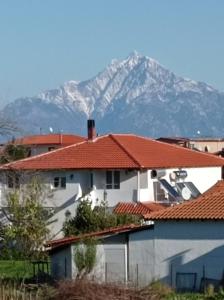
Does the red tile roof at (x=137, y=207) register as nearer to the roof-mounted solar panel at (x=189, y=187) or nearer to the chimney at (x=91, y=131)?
the roof-mounted solar panel at (x=189, y=187)

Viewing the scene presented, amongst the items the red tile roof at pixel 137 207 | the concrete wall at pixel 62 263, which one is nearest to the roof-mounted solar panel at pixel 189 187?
the red tile roof at pixel 137 207

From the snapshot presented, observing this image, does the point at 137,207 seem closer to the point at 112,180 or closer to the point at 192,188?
the point at 112,180

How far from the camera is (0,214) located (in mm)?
52531

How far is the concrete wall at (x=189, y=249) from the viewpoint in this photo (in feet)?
108

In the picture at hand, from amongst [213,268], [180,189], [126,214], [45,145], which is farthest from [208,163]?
[213,268]

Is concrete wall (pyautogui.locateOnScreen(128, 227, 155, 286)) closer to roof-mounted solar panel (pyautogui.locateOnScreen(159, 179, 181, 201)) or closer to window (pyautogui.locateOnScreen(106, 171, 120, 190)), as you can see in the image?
roof-mounted solar panel (pyautogui.locateOnScreen(159, 179, 181, 201))

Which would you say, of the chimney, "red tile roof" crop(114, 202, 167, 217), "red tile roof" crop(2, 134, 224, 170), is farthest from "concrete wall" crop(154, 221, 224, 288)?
the chimney

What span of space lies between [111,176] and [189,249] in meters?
25.1

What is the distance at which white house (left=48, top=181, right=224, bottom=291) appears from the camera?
32969 mm

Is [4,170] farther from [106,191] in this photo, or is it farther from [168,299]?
[106,191]

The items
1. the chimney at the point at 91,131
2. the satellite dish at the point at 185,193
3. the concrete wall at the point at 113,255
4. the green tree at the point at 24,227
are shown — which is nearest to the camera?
the concrete wall at the point at 113,255

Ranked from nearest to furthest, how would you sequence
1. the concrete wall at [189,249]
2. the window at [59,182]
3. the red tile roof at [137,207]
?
the concrete wall at [189,249] → the red tile roof at [137,207] → the window at [59,182]

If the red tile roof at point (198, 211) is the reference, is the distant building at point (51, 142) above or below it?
above

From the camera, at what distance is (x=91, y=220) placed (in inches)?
1999
